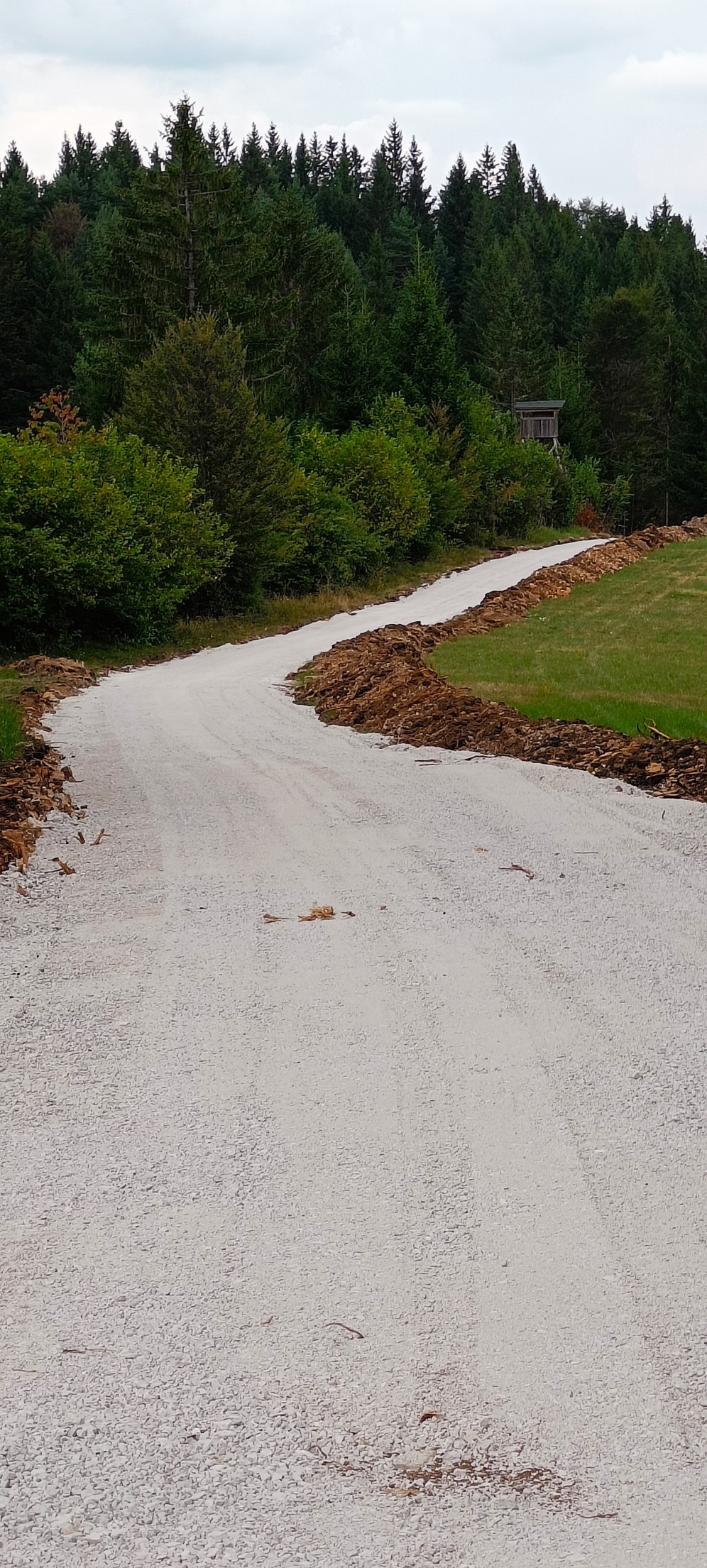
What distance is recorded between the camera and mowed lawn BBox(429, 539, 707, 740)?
45.4 ft

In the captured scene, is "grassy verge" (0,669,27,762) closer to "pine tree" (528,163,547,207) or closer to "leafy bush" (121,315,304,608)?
"leafy bush" (121,315,304,608)

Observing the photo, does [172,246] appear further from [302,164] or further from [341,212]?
[302,164]

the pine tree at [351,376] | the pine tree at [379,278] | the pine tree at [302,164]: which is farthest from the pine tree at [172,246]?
the pine tree at [302,164]

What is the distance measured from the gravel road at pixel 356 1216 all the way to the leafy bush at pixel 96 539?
15.7 metres

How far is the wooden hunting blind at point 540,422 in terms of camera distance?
249 ft

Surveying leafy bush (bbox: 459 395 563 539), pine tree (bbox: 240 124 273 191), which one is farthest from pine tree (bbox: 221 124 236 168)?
leafy bush (bbox: 459 395 563 539)

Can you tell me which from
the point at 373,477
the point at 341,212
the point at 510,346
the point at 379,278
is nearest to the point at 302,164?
the point at 341,212

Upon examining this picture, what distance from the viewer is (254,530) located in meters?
30.0

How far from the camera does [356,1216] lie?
3887 mm

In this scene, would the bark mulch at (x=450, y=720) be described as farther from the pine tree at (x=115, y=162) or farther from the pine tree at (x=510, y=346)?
the pine tree at (x=115, y=162)

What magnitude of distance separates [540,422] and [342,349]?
1162 inches

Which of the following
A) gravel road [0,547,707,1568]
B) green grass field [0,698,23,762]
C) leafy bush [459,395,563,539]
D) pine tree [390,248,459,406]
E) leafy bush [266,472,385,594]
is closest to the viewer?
gravel road [0,547,707,1568]

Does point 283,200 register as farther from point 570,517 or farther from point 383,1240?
point 383,1240

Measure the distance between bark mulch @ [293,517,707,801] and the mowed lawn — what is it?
1.67ft
